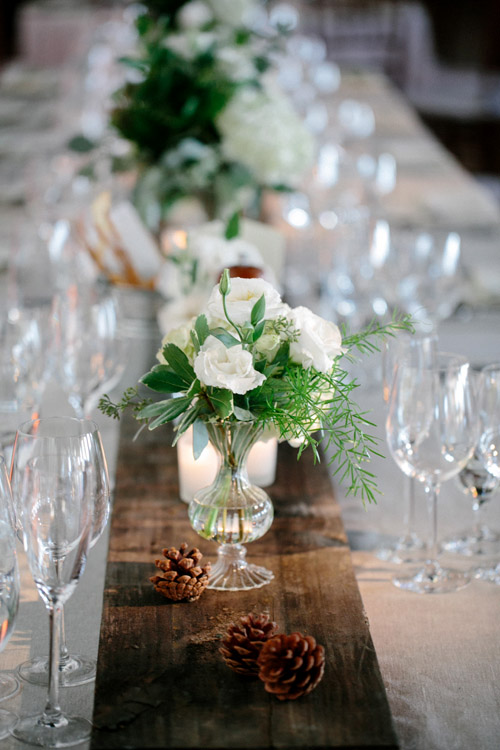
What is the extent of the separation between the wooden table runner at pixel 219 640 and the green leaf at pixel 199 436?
0.52 feet

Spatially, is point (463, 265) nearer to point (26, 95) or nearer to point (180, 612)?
point (180, 612)

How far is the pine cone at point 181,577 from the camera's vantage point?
975 millimetres

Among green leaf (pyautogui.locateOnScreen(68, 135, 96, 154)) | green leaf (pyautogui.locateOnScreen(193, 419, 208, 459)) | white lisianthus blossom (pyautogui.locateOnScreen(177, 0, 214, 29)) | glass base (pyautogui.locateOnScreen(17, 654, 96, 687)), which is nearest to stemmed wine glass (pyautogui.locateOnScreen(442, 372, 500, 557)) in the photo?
green leaf (pyautogui.locateOnScreen(193, 419, 208, 459))

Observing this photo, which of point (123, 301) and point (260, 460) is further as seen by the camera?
point (123, 301)

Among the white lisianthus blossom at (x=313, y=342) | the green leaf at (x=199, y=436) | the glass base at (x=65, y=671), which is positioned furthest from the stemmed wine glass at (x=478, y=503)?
the glass base at (x=65, y=671)

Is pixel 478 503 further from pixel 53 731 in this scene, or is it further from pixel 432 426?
pixel 53 731

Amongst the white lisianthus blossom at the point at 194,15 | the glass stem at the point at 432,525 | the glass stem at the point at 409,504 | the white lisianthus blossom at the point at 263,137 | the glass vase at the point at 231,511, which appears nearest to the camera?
the glass vase at the point at 231,511

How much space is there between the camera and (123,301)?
200 centimetres

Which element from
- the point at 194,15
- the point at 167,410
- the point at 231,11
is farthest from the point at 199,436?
the point at 231,11

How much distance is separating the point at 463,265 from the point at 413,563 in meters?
1.30

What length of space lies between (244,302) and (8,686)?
0.41 meters

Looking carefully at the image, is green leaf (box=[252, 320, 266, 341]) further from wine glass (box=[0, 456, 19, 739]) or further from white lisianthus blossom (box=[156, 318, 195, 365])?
wine glass (box=[0, 456, 19, 739])

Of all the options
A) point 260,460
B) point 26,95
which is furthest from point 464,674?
point 26,95

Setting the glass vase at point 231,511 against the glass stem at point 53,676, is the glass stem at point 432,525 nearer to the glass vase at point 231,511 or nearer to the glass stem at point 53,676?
the glass vase at point 231,511
